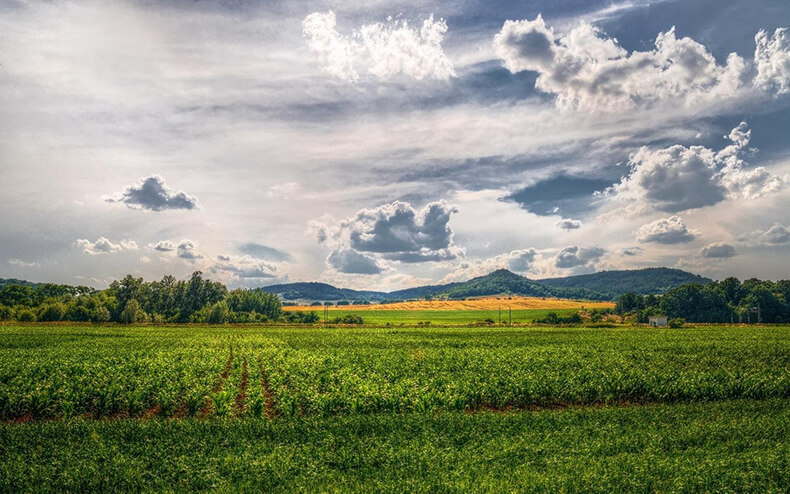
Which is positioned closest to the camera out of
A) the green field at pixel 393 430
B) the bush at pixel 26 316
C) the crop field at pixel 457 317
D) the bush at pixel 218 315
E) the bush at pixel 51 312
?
the green field at pixel 393 430

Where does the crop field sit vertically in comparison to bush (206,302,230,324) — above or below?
below

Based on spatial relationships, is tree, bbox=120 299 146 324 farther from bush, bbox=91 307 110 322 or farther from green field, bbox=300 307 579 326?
green field, bbox=300 307 579 326

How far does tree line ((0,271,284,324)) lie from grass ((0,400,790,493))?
124 metres

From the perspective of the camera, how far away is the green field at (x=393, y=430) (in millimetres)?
12203

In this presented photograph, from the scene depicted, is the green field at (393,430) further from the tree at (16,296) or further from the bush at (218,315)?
the tree at (16,296)

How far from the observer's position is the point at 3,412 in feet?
71.4

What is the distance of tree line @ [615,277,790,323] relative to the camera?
142m

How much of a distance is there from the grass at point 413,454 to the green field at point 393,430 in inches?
2.5

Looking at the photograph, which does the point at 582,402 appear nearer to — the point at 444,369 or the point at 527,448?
the point at 444,369

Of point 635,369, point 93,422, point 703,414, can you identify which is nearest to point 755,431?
point 703,414

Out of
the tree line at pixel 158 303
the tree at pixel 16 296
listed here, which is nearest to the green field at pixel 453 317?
the tree line at pixel 158 303

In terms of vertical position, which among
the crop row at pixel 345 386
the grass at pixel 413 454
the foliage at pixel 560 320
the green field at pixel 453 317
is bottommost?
the green field at pixel 453 317

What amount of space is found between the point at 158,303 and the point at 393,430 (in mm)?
168146

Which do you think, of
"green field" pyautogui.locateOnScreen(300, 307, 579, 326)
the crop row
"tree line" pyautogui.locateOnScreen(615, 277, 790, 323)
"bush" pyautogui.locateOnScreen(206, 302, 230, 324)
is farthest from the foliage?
"bush" pyautogui.locateOnScreen(206, 302, 230, 324)
